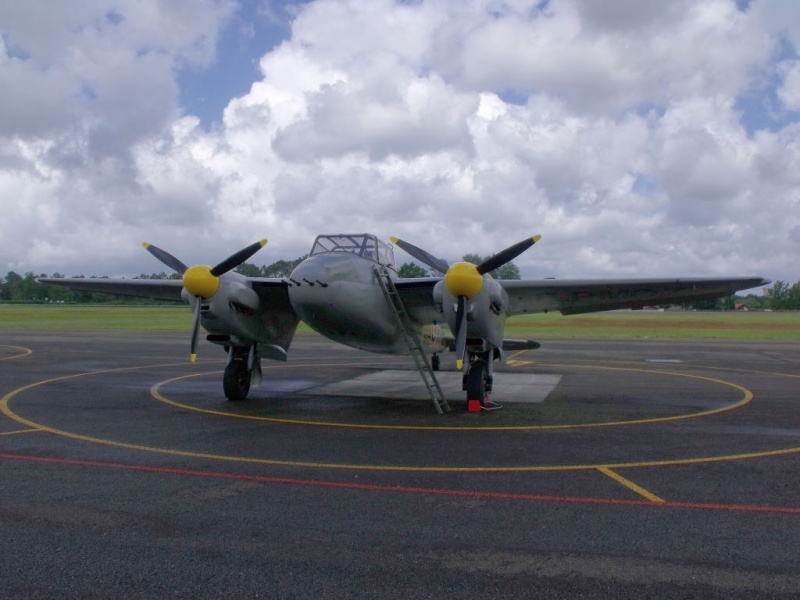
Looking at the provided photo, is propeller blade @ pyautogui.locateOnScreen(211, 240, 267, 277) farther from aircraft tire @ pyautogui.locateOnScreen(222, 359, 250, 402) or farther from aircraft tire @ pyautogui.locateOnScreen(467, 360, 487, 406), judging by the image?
aircraft tire @ pyautogui.locateOnScreen(467, 360, 487, 406)

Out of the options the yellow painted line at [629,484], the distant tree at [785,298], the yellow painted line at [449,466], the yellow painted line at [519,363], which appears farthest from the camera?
the distant tree at [785,298]

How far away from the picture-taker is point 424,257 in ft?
49.9

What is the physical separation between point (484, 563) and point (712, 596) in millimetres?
1699

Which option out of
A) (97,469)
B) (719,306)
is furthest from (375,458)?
(719,306)

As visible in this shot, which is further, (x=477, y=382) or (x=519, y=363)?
(x=519, y=363)

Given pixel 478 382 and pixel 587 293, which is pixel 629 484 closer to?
pixel 478 382

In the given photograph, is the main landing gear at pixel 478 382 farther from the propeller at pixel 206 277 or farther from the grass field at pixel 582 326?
the grass field at pixel 582 326

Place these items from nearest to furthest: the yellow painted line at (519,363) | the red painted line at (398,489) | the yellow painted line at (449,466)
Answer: the red painted line at (398,489)
the yellow painted line at (449,466)
the yellow painted line at (519,363)

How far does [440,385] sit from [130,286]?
28.6 ft

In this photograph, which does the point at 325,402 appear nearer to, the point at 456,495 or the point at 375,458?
the point at 375,458

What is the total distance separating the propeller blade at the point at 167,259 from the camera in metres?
15.5

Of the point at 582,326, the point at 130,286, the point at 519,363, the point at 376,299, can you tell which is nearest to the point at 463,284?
the point at 376,299

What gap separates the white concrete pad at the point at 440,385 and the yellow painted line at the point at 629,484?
22.5ft

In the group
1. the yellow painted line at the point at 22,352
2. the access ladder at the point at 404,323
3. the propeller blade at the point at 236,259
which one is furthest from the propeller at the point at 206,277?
the yellow painted line at the point at 22,352
